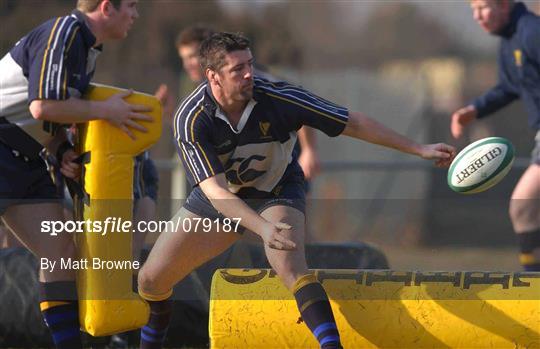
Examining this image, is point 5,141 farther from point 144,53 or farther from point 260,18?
point 260,18

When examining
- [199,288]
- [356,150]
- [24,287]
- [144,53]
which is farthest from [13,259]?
[144,53]

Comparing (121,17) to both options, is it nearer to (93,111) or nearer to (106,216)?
(93,111)

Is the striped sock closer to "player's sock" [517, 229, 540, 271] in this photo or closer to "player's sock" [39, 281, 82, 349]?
"player's sock" [39, 281, 82, 349]

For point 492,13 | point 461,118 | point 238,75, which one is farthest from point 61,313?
point 492,13

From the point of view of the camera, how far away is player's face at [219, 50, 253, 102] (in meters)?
5.65

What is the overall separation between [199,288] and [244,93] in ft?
5.93

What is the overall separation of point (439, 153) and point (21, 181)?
81.6 inches

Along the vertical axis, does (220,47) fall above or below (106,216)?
above

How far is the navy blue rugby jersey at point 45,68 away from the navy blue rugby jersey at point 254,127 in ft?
1.85

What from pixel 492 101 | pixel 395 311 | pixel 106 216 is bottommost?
pixel 395 311

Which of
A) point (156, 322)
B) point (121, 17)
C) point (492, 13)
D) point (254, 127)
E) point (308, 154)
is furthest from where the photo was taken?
point (308, 154)

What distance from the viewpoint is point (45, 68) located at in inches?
223

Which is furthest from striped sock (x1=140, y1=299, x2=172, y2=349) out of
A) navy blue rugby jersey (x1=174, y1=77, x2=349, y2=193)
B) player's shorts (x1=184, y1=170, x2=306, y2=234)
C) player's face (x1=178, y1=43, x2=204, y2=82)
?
player's face (x1=178, y1=43, x2=204, y2=82)

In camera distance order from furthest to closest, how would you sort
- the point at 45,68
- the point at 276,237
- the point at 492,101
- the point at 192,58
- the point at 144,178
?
1. the point at 492,101
2. the point at 192,58
3. the point at 144,178
4. the point at 45,68
5. the point at 276,237
